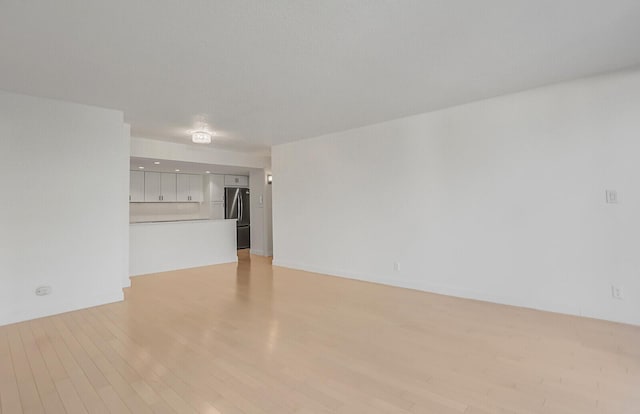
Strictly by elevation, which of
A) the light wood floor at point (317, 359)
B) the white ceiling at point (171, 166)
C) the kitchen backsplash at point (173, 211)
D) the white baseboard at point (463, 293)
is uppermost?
the white ceiling at point (171, 166)

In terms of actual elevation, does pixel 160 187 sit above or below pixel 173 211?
above

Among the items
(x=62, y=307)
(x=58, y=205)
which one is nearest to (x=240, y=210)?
A: (x=58, y=205)

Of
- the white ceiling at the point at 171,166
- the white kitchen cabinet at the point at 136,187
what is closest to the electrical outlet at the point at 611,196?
the white ceiling at the point at 171,166

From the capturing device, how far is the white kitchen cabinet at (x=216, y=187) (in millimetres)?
8375

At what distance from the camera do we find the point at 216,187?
27.7ft

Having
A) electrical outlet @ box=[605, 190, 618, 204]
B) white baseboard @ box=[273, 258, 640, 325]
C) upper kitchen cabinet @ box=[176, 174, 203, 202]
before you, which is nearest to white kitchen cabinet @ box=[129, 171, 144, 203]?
upper kitchen cabinet @ box=[176, 174, 203, 202]

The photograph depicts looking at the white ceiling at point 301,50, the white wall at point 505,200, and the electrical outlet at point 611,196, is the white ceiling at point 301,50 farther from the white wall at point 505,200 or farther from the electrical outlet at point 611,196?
the electrical outlet at point 611,196

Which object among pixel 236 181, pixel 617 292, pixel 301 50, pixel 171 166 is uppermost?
pixel 301 50

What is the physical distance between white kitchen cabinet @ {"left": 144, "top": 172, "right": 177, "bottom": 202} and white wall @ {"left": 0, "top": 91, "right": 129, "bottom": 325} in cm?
356

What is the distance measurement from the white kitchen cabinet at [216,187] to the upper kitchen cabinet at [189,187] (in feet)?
1.29

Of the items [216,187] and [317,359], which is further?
[216,187]

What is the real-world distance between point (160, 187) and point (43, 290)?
4516 millimetres

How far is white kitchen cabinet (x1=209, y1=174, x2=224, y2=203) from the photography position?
8.38 meters

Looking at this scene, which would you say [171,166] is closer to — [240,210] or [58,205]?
[240,210]
